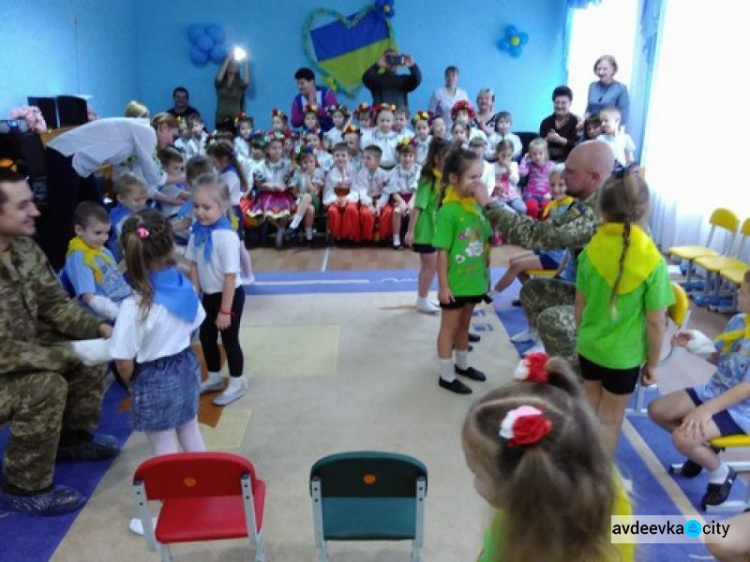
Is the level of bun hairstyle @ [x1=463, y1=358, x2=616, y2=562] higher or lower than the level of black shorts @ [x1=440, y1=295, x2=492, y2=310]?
higher

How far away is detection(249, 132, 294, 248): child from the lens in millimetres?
6273

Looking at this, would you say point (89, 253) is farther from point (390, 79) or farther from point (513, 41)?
point (513, 41)

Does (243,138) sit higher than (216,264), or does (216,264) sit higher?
(243,138)

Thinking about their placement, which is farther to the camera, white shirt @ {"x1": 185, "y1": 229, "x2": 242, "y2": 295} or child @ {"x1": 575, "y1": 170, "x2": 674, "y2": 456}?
white shirt @ {"x1": 185, "y1": 229, "x2": 242, "y2": 295}

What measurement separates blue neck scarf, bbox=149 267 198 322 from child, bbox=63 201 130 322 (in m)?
0.96

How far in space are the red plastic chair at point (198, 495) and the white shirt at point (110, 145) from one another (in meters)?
2.71

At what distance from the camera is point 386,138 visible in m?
6.64

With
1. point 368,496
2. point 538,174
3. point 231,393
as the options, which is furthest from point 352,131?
point 368,496

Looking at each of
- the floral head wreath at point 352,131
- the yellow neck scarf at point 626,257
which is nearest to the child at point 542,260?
the yellow neck scarf at point 626,257

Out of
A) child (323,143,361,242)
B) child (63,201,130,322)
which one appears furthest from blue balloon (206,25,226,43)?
child (63,201,130,322)

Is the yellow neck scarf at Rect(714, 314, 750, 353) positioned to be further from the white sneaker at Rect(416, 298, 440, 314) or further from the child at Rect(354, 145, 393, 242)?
the child at Rect(354, 145, 393, 242)

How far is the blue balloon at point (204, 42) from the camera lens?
8.87m

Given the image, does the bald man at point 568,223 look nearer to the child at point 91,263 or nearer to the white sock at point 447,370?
the white sock at point 447,370

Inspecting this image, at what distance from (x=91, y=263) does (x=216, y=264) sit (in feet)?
2.12
